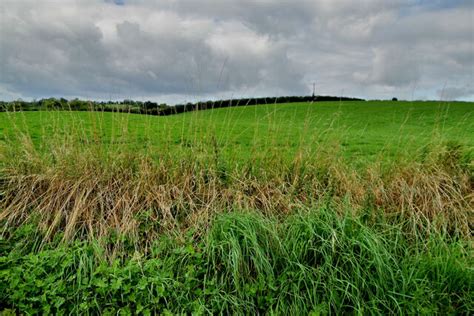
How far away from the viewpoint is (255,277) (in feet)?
10.4

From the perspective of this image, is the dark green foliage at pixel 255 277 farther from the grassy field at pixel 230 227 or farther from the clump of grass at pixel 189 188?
the clump of grass at pixel 189 188

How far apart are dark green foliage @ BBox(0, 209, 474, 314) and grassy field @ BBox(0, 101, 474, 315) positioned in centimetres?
1

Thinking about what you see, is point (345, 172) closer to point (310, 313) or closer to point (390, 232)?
point (390, 232)

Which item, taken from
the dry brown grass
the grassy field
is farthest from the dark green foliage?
the dry brown grass

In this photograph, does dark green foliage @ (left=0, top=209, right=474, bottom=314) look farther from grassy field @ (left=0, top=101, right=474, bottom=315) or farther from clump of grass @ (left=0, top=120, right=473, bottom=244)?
clump of grass @ (left=0, top=120, right=473, bottom=244)

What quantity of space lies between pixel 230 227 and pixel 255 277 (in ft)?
1.58

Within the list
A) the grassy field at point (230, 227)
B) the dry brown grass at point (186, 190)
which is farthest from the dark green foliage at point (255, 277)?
the dry brown grass at point (186, 190)

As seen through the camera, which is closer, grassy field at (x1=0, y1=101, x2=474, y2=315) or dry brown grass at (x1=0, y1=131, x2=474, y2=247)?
grassy field at (x1=0, y1=101, x2=474, y2=315)

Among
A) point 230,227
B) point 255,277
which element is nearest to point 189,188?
point 230,227

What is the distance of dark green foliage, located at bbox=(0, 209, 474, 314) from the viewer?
2.95 meters

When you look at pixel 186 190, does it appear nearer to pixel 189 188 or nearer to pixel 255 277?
pixel 189 188

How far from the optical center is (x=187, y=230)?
12.4 ft

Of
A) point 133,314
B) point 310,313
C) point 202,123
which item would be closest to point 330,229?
point 310,313

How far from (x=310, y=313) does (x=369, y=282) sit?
60cm
